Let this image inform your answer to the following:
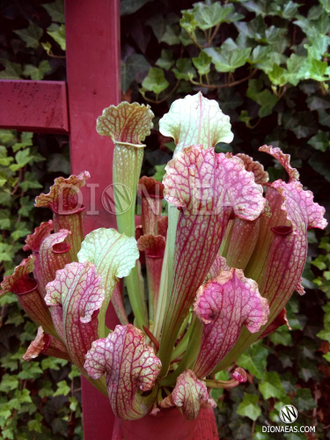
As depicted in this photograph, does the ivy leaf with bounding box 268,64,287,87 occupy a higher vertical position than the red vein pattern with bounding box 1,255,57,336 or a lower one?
higher

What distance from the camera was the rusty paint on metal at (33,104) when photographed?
58 cm

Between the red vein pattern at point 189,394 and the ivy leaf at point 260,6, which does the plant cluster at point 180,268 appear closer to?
the red vein pattern at point 189,394

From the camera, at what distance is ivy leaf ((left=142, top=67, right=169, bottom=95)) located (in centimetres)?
93

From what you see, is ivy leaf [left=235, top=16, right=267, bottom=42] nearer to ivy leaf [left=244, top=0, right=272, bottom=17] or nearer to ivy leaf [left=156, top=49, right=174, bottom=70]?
ivy leaf [left=244, top=0, right=272, bottom=17]

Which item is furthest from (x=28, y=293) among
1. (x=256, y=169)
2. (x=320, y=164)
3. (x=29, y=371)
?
(x=320, y=164)

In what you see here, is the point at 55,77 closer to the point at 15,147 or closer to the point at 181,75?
the point at 15,147

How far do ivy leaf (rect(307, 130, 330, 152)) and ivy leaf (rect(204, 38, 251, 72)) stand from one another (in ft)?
0.93

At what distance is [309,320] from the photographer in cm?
98

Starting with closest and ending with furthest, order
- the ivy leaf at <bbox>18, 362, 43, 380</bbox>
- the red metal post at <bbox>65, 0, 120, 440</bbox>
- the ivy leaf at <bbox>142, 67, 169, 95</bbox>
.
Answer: the red metal post at <bbox>65, 0, 120, 440</bbox> → the ivy leaf at <bbox>142, 67, 169, 95</bbox> → the ivy leaf at <bbox>18, 362, 43, 380</bbox>

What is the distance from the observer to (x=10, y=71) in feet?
3.18

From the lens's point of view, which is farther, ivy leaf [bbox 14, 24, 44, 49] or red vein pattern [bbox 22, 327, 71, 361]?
ivy leaf [bbox 14, 24, 44, 49]

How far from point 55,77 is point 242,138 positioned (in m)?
0.57

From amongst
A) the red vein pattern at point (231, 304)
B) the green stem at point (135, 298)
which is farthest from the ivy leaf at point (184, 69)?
the red vein pattern at point (231, 304)

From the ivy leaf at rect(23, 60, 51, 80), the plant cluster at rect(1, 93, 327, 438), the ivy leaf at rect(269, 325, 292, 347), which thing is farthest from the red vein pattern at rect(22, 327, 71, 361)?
the ivy leaf at rect(23, 60, 51, 80)
